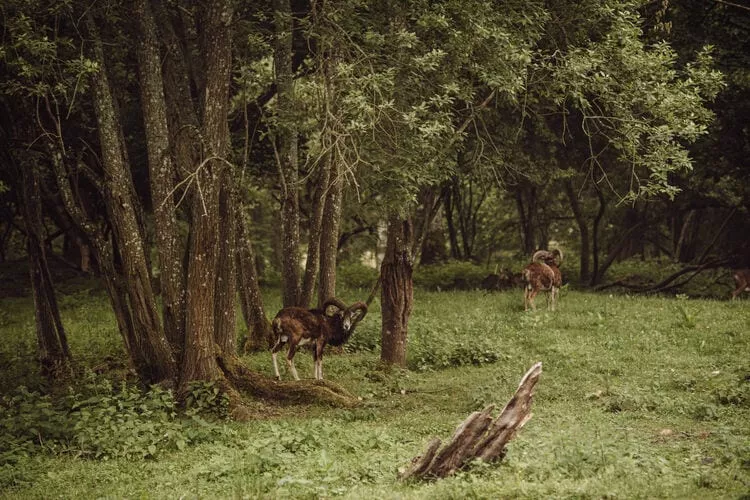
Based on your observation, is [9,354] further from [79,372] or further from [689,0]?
[689,0]

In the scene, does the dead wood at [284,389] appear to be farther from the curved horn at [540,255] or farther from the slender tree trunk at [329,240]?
the curved horn at [540,255]

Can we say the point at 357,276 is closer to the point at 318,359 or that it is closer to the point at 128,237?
the point at 318,359

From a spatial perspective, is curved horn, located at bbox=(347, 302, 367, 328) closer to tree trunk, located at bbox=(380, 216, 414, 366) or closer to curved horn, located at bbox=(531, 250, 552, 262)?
tree trunk, located at bbox=(380, 216, 414, 366)

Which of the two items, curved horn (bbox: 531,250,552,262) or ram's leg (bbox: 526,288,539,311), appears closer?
ram's leg (bbox: 526,288,539,311)

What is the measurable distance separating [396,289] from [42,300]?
774 cm

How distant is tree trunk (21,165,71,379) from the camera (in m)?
16.6

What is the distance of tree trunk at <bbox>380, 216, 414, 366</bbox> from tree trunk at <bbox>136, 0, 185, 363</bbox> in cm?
434

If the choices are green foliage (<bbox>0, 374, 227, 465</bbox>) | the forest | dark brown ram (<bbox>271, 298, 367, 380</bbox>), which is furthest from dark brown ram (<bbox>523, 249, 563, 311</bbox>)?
green foliage (<bbox>0, 374, 227, 465</bbox>)

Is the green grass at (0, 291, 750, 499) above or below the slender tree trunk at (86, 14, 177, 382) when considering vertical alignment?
below

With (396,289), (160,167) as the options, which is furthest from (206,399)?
(396,289)

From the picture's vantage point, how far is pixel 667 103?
14.2m

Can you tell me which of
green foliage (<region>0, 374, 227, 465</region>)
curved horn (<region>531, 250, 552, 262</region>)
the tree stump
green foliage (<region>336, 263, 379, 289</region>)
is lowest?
green foliage (<region>0, 374, 227, 465</region>)

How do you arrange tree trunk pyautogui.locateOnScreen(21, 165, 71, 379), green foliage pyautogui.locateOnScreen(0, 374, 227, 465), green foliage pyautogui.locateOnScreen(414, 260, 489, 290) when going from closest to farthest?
green foliage pyautogui.locateOnScreen(0, 374, 227, 465), tree trunk pyautogui.locateOnScreen(21, 165, 71, 379), green foliage pyautogui.locateOnScreen(414, 260, 489, 290)

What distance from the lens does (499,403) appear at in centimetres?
1378
